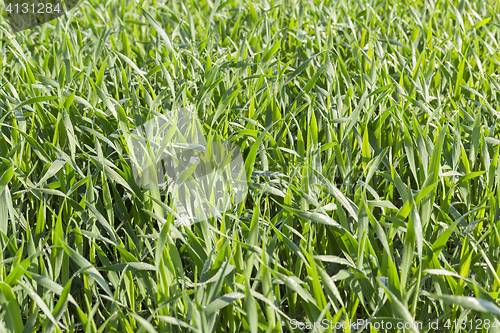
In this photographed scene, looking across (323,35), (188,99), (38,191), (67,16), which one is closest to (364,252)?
(38,191)

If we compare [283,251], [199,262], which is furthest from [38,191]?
[283,251]

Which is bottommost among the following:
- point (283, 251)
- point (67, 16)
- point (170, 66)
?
point (283, 251)

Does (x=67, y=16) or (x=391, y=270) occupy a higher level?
(x=67, y=16)

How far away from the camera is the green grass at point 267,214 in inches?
32.5

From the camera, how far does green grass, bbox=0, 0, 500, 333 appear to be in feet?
2.71

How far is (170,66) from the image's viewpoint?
1.64 m

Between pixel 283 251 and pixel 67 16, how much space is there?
1422 mm

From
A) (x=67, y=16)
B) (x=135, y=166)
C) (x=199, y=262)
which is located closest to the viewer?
(x=199, y=262)

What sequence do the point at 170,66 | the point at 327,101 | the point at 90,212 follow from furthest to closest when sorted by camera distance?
the point at 170,66 → the point at 327,101 → the point at 90,212

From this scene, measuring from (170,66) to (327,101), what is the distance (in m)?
0.58

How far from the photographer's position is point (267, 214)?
116 cm

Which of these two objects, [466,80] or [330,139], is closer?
[330,139]

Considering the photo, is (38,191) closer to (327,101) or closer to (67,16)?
(327,101)

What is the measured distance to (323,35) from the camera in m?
2.00
